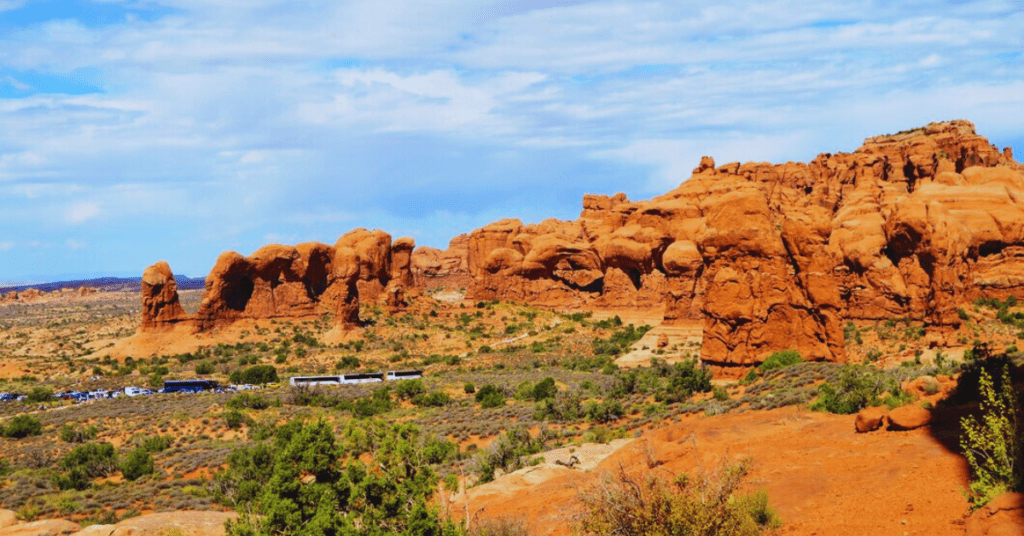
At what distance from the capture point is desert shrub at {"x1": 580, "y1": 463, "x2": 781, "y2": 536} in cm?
1017

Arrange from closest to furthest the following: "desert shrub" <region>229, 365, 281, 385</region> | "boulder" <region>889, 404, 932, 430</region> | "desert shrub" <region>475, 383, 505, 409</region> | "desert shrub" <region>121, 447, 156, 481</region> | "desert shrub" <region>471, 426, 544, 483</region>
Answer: "boulder" <region>889, 404, 932, 430</region>, "desert shrub" <region>471, 426, 544, 483</region>, "desert shrub" <region>121, 447, 156, 481</region>, "desert shrub" <region>475, 383, 505, 409</region>, "desert shrub" <region>229, 365, 281, 385</region>

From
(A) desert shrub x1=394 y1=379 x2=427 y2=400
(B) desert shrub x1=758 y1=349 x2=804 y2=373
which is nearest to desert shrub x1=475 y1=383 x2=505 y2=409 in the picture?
(A) desert shrub x1=394 y1=379 x2=427 y2=400

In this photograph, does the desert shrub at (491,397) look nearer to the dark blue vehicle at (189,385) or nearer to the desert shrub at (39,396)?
the dark blue vehicle at (189,385)

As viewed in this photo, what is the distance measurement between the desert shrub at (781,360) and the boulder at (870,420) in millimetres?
13148

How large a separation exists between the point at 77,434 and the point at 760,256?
88.8 ft

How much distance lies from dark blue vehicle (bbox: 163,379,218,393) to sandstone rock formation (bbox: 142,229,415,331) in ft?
46.8

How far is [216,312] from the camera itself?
203 ft

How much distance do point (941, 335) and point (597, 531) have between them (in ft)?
94.0

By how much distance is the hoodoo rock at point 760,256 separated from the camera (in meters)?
29.8

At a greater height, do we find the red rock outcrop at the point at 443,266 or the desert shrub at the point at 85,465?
the red rock outcrop at the point at 443,266

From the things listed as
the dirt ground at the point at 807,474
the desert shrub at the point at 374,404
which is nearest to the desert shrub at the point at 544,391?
the desert shrub at the point at 374,404

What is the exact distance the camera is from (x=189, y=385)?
46.7 metres

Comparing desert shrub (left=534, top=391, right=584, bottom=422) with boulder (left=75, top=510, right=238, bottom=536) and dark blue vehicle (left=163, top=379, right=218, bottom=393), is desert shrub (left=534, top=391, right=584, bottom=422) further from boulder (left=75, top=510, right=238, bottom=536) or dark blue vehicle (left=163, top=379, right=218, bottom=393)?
dark blue vehicle (left=163, top=379, right=218, bottom=393)

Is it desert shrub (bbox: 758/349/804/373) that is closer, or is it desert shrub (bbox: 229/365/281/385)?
desert shrub (bbox: 758/349/804/373)
